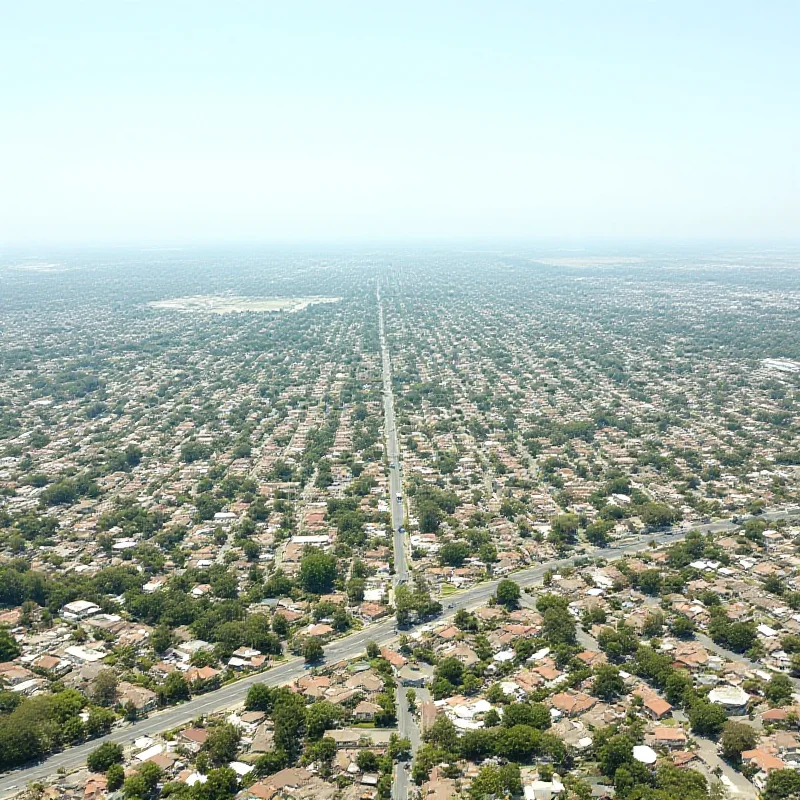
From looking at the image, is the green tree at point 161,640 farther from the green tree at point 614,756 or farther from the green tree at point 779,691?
the green tree at point 779,691

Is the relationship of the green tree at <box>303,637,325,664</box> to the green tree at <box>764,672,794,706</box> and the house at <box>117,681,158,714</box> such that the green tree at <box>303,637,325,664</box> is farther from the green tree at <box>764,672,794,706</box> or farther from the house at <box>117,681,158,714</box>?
the green tree at <box>764,672,794,706</box>

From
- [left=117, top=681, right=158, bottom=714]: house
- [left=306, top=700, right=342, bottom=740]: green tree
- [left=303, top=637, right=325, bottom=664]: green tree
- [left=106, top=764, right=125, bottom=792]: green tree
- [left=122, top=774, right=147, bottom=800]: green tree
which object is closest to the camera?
[left=122, top=774, right=147, bottom=800]: green tree

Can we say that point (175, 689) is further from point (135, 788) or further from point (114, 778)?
point (135, 788)

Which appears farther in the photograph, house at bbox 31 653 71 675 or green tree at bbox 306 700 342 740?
house at bbox 31 653 71 675

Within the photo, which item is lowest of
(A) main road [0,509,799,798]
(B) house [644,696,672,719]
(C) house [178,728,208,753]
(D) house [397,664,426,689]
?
(A) main road [0,509,799,798]

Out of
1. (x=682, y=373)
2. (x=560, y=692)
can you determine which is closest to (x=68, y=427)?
(x=560, y=692)

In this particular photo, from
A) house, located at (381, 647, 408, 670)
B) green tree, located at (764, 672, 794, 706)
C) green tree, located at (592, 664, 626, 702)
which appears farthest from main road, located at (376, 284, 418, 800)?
green tree, located at (764, 672, 794, 706)

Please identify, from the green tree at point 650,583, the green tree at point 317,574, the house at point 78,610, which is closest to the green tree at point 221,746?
the green tree at point 317,574

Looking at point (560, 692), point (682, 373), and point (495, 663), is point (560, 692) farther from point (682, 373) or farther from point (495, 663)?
point (682, 373)
